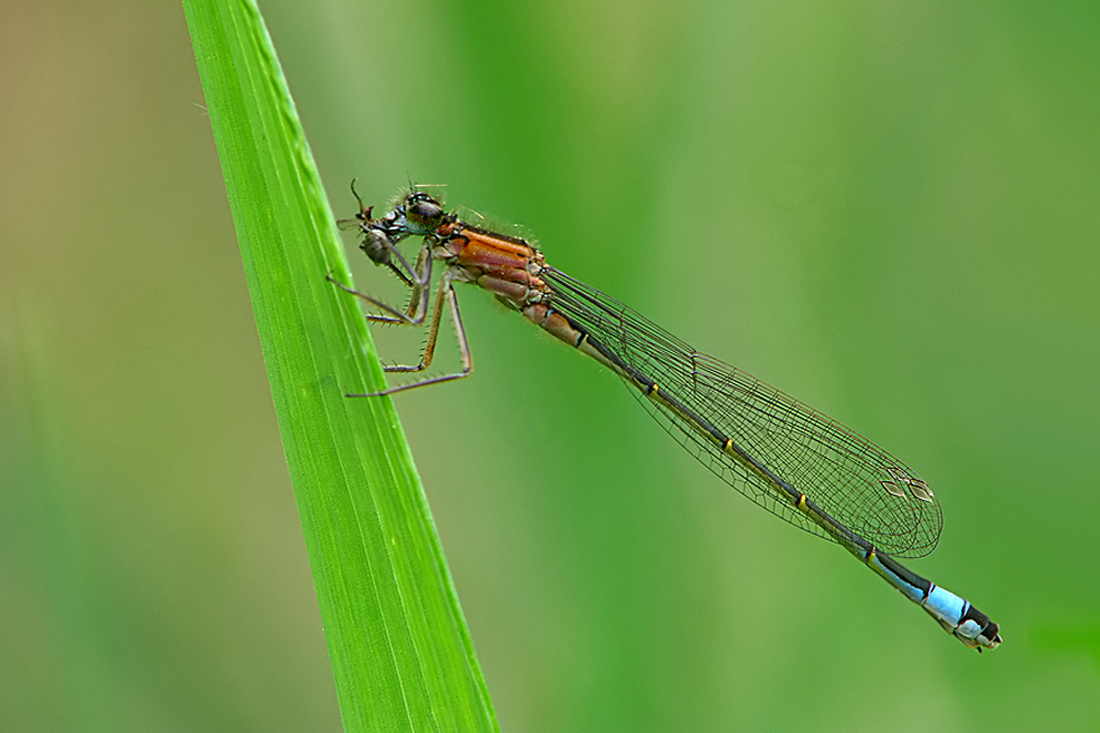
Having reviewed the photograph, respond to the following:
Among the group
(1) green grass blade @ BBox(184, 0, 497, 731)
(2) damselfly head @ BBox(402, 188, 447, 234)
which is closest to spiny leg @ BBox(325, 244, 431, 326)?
(2) damselfly head @ BBox(402, 188, 447, 234)

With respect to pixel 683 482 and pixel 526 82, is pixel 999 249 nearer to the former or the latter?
pixel 683 482

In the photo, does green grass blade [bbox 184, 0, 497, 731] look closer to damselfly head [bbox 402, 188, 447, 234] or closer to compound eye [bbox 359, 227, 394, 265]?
compound eye [bbox 359, 227, 394, 265]

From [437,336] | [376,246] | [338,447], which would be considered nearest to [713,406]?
[437,336]

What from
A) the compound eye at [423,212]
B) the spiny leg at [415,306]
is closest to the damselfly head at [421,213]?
the compound eye at [423,212]

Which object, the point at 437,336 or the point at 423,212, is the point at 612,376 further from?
the point at 423,212

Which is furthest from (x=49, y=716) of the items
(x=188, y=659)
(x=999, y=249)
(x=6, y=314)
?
(x=999, y=249)

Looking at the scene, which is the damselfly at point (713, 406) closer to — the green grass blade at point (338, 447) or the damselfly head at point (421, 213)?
the damselfly head at point (421, 213)

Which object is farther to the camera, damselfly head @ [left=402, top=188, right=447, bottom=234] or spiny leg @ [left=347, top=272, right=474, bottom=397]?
damselfly head @ [left=402, top=188, right=447, bottom=234]
